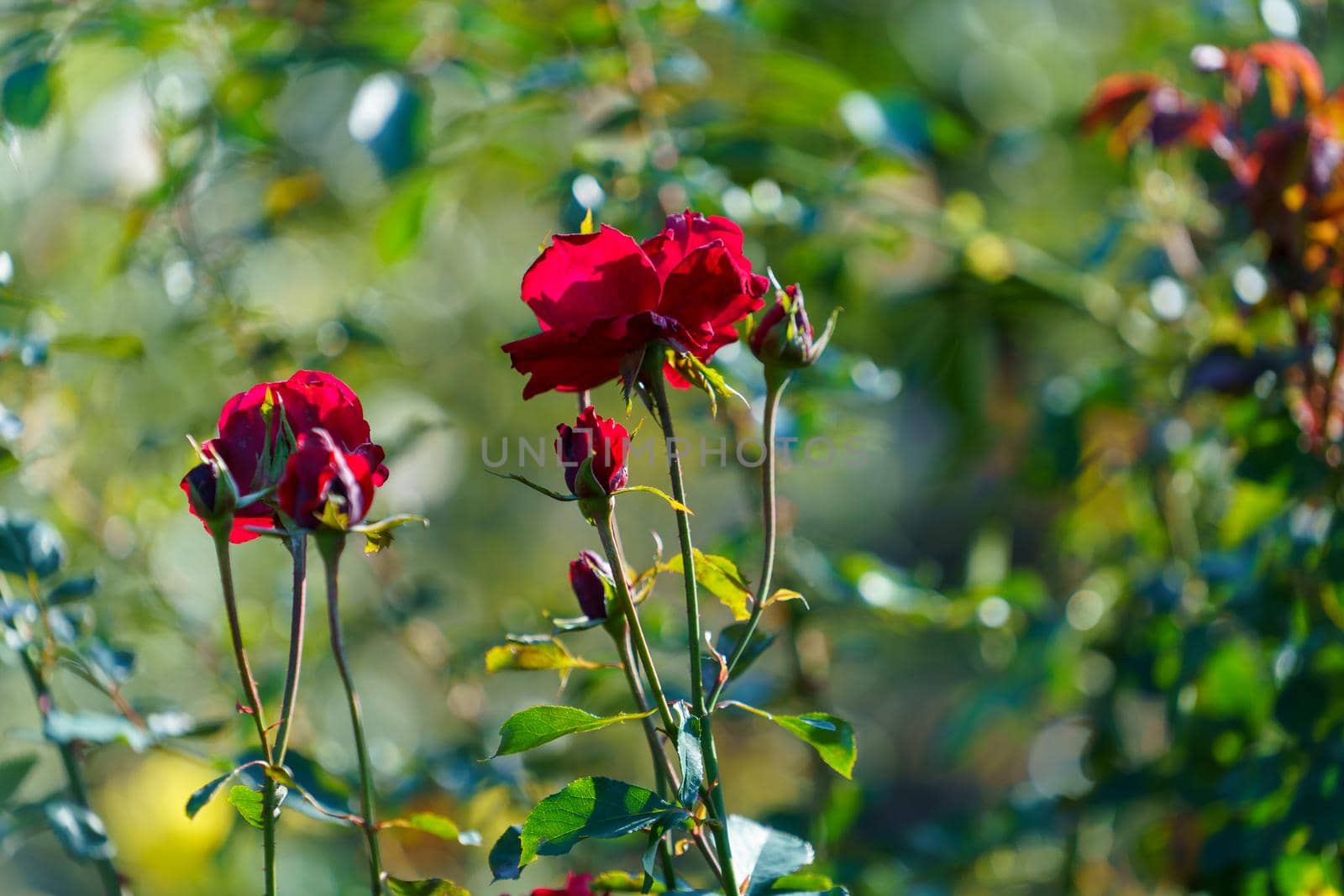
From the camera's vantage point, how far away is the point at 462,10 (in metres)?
0.84

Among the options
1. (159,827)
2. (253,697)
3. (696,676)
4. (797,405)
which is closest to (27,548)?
(253,697)

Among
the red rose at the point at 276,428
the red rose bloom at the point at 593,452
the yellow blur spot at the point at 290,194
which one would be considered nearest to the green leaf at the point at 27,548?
the red rose at the point at 276,428

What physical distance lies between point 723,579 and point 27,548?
34cm

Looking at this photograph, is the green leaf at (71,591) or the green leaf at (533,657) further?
the green leaf at (71,591)

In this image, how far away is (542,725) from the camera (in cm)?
39

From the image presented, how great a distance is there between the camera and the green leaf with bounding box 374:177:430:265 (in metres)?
0.87

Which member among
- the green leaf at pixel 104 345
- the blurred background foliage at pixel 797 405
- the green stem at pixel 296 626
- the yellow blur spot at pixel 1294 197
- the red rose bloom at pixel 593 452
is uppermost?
the red rose bloom at pixel 593 452

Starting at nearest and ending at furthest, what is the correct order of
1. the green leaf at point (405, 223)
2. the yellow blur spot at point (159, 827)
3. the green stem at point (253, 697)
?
the green stem at point (253, 697)
the green leaf at point (405, 223)
the yellow blur spot at point (159, 827)

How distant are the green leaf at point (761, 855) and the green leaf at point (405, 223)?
0.55 m

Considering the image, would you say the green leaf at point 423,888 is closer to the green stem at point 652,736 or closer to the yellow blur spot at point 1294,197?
the green stem at point 652,736

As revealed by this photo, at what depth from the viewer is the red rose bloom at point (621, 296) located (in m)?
0.39

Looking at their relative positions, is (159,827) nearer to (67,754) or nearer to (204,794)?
(67,754)

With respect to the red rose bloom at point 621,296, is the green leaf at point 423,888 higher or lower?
lower

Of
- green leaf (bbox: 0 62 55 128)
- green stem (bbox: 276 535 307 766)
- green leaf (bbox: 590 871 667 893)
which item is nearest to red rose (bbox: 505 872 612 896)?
green leaf (bbox: 590 871 667 893)
